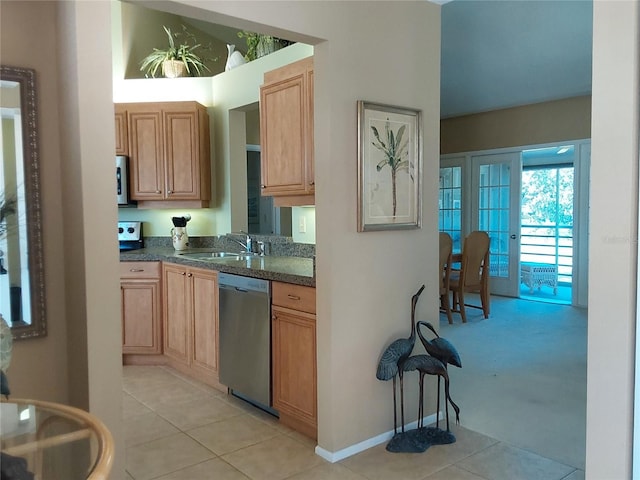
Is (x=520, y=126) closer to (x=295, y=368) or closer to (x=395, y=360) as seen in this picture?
(x=395, y=360)

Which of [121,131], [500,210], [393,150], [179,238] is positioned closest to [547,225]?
[500,210]

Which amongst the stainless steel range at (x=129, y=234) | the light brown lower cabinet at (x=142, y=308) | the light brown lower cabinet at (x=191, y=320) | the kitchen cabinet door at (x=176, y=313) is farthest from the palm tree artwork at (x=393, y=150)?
the stainless steel range at (x=129, y=234)

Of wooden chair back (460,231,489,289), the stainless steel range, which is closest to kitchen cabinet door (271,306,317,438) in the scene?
the stainless steel range

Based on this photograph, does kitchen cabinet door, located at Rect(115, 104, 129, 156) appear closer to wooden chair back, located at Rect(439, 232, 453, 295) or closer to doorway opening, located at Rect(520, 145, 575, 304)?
wooden chair back, located at Rect(439, 232, 453, 295)

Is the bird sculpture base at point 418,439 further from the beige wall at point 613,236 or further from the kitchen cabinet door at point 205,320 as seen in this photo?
the kitchen cabinet door at point 205,320

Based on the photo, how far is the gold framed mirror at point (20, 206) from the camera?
1967 millimetres

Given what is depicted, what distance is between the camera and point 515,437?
2822mm

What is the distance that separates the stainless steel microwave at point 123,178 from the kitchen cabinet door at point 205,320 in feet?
4.05

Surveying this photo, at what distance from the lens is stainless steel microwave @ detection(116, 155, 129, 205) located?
4.45 metres

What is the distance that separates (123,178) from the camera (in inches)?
177

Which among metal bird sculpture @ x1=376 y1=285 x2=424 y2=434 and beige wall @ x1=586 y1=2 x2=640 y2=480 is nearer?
beige wall @ x1=586 y1=2 x2=640 y2=480

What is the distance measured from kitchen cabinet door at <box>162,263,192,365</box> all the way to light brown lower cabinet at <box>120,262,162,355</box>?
0.28 feet

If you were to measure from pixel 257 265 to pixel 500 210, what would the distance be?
4.96 meters

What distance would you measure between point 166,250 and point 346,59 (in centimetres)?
274
